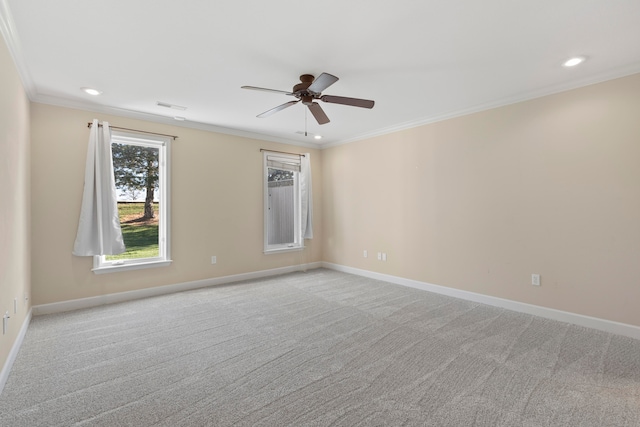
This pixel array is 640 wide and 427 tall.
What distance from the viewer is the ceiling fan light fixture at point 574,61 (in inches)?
104

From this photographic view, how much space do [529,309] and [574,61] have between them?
2594 mm

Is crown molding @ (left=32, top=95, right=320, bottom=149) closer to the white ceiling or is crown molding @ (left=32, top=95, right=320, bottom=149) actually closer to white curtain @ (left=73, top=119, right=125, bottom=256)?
the white ceiling

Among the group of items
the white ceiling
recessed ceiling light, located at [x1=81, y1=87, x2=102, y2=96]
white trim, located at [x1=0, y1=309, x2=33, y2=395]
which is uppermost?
recessed ceiling light, located at [x1=81, y1=87, x2=102, y2=96]

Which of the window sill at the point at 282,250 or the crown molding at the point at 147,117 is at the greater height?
the crown molding at the point at 147,117

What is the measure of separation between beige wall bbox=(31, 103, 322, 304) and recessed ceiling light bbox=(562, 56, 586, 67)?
4146 mm

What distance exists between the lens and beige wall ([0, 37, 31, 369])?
2.20 metres

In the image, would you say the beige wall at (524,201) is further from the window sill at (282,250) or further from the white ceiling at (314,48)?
the window sill at (282,250)

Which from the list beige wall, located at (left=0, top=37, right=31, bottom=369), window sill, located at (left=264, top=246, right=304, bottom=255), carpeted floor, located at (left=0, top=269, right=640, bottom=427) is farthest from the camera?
window sill, located at (left=264, top=246, right=304, bottom=255)

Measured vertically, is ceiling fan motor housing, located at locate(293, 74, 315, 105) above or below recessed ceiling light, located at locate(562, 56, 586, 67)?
below

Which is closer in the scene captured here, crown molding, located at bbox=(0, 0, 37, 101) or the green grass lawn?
crown molding, located at bbox=(0, 0, 37, 101)

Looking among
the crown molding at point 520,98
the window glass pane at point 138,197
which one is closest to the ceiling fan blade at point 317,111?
the crown molding at point 520,98

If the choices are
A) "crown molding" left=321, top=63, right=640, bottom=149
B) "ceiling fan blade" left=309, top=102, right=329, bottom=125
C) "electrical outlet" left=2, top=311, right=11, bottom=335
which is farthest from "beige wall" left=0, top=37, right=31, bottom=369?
"crown molding" left=321, top=63, right=640, bottom=149

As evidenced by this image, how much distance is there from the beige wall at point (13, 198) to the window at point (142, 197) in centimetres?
97

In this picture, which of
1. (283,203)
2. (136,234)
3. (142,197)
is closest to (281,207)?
(283,203)
